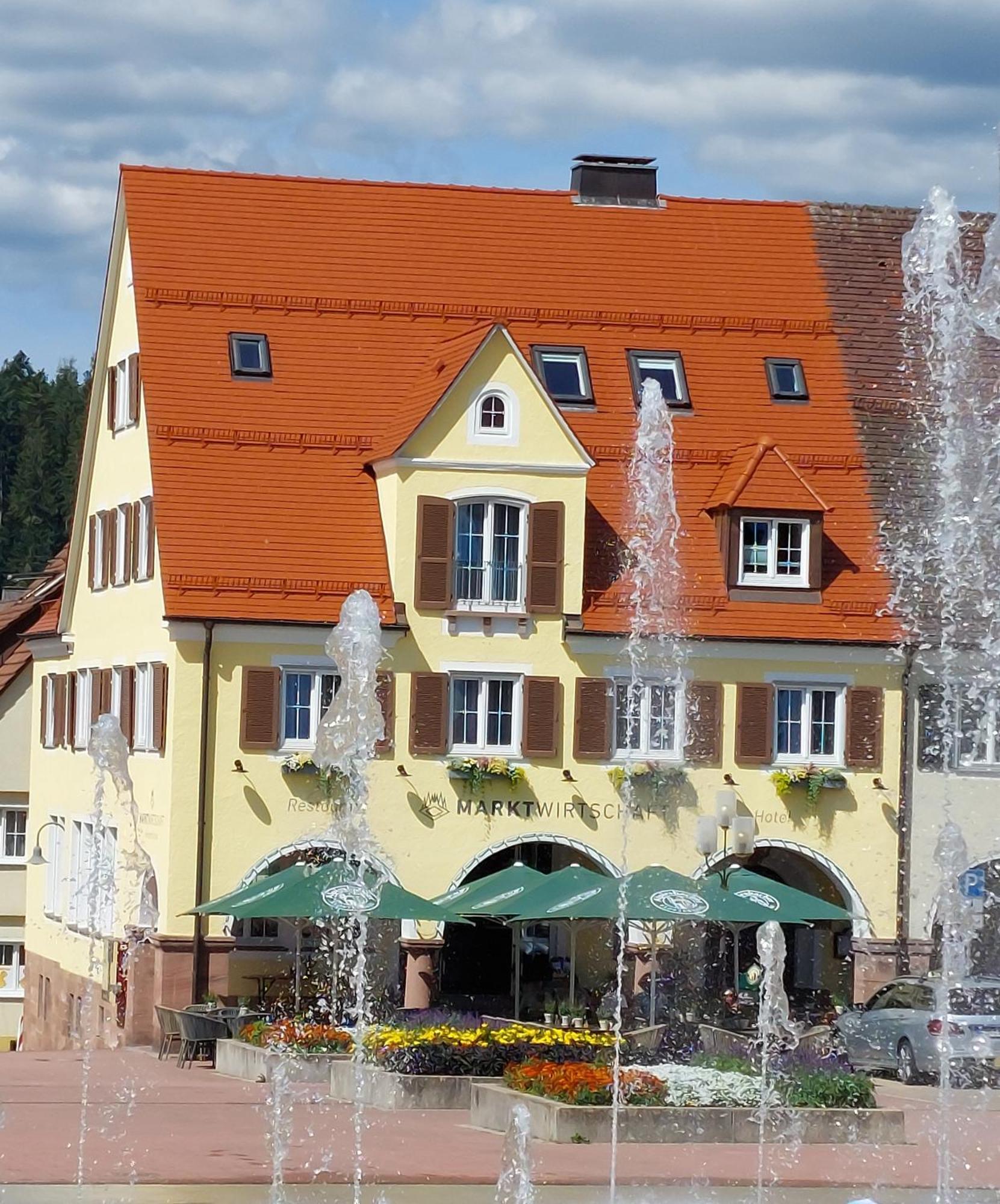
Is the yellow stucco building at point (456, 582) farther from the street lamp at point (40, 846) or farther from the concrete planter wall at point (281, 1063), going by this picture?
the concrete planter wall at point (281, 1063)

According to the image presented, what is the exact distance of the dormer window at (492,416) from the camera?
134 ft

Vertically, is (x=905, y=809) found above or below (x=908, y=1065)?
above

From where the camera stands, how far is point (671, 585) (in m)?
42.3

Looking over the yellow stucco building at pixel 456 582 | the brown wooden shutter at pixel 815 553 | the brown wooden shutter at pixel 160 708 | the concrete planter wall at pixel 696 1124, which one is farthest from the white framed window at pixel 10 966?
the concrete planter wall at pixel 696 1124

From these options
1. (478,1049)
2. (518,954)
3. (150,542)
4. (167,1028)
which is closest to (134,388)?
(150,542)

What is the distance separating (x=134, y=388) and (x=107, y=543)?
349 cm

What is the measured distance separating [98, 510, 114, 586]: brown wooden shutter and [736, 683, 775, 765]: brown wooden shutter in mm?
11636

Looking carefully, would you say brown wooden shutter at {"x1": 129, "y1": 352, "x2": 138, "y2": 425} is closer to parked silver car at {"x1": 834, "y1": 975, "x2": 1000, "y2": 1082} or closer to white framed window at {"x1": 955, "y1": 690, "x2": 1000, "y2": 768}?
white framed window at {"x1": 955, "y1": 690, "x2": 1000, "y2": 768}

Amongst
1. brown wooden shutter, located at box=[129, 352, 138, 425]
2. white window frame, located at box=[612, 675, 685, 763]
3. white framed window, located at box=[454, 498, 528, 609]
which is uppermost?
brown wooden shutter, located at box=[129, 352, 138, 425]

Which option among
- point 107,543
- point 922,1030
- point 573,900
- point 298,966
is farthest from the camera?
point 107,543

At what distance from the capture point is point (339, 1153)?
23.4 metres

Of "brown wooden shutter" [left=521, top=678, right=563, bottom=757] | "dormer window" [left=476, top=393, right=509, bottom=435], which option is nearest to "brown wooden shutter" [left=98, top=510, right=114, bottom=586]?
"dormer window" [left=476, top=393, right=509, bottom=435]

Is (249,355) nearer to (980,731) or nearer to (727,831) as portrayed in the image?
(727,831)

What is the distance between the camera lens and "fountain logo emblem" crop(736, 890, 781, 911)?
1326 inches
